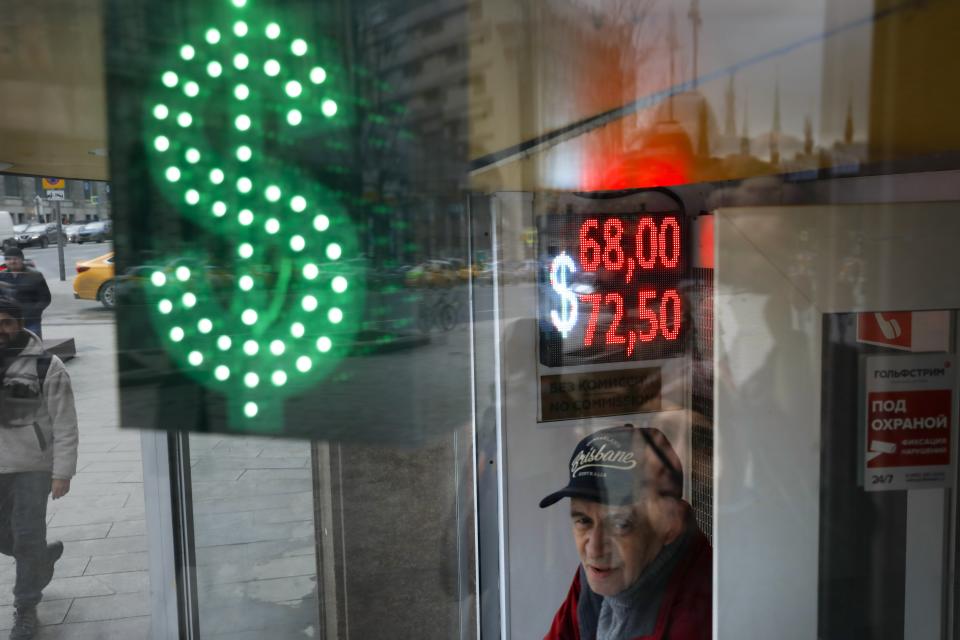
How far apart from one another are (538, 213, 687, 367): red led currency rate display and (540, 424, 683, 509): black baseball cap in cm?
25

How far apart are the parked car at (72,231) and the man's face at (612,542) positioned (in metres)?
1.63

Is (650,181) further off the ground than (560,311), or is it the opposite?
(650,181)

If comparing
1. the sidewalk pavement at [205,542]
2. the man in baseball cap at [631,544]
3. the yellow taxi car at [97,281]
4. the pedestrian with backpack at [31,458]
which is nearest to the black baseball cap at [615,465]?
the man in baseball cap at [631,544]

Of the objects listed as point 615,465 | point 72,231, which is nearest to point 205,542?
point 615,465

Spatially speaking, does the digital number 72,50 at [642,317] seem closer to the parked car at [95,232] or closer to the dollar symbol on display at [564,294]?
the dollar symbol on display at [564,294]

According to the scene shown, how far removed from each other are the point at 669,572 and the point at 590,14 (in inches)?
57.0

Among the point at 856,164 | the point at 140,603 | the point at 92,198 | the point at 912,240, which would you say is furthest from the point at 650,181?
the point at 140,603

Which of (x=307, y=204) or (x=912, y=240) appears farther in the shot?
(x=912, y=240)

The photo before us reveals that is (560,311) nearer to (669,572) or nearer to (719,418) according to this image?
(719,418)

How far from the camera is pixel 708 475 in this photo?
2264 mm

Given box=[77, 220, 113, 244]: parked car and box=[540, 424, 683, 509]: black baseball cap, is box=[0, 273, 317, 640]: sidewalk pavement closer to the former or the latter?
box=[77, 220, 113, 244]: parked car

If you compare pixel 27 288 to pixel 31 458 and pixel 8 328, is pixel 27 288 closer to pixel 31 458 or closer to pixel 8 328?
pixel 8 328

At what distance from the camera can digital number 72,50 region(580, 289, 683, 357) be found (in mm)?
1972

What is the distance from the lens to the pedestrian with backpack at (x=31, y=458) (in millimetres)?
1377
